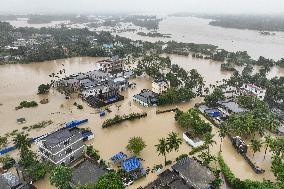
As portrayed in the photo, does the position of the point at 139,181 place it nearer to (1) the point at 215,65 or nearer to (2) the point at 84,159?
(2) the point at 84,159

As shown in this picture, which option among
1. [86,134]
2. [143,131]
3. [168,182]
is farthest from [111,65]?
[168,182]

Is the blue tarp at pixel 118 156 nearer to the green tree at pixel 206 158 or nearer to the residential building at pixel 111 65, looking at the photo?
the green tree at pixel 206 158

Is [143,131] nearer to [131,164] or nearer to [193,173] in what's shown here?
[131,164]

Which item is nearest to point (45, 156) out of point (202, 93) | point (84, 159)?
point (84, 159)

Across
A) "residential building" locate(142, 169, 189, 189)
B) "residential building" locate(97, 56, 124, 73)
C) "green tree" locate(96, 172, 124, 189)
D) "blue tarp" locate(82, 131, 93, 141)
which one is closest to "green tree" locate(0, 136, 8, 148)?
"blue tarp" locate(82, 131, 93, 141)

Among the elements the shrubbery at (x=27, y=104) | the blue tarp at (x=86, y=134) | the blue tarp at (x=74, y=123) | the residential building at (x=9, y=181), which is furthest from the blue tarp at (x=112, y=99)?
the residential building at (x=9, y=181)

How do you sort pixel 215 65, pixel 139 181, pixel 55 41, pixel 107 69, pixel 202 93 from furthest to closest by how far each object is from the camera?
pixel 55 41, pixel 215 65, pixel 107 69, pixel 202 93, pixel 139 181
